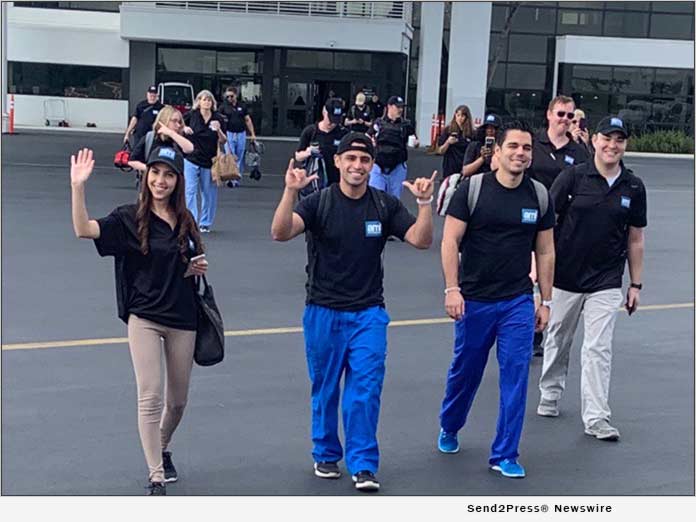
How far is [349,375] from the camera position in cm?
545

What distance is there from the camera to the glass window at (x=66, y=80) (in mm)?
37500

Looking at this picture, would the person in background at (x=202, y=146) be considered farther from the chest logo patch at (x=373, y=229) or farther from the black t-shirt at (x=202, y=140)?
the chest logo patch at (x=373, y=229)

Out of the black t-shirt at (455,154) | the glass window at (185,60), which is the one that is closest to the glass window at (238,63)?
the glass window at (185,60)

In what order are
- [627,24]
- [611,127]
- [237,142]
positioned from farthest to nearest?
[627,24] < [237,142] < [611,127]

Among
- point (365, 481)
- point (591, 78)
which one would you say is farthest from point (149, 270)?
point (591, 78)

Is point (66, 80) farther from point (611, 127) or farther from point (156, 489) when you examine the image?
point (156, 489)

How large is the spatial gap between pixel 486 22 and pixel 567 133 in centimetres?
2850

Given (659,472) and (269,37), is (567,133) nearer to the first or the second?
(659,472)

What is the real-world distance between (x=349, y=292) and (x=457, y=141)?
835cm

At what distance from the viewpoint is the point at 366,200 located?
218 inches

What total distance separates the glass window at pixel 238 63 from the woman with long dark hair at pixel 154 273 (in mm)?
33874

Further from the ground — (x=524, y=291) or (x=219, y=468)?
(x=524, y=291)

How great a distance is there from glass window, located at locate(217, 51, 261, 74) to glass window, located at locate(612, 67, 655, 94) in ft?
45.1

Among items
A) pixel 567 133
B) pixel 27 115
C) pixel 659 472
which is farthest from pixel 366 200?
pixel 27 115
